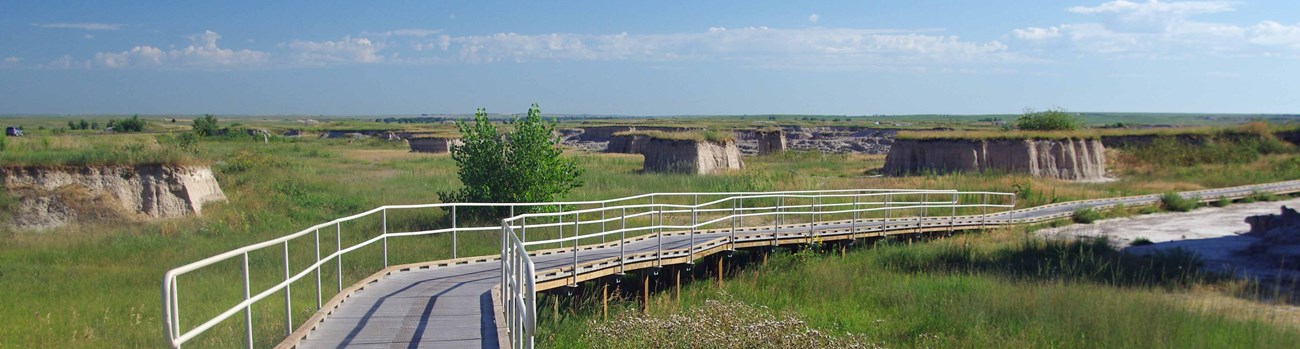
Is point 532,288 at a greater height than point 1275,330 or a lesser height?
greater

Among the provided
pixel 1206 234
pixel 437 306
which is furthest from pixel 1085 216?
pixel 437 306

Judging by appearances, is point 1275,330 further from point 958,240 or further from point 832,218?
point 832,218

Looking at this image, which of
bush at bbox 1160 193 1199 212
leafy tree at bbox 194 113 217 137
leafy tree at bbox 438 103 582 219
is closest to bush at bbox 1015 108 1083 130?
bush at bbox 1160 193 1199 212

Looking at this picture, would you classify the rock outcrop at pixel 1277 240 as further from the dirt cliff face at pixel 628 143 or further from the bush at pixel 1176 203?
the dirt cliff face at pixel 628 143

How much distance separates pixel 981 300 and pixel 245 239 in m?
15.0

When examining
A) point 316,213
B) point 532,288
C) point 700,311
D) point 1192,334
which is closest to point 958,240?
point 1192,334

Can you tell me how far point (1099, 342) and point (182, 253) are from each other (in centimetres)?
1651

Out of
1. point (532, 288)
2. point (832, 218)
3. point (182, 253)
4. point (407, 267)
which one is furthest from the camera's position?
point (832, 218)

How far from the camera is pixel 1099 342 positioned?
1225 centimetres

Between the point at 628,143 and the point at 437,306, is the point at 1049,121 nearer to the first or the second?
the point at 628,143

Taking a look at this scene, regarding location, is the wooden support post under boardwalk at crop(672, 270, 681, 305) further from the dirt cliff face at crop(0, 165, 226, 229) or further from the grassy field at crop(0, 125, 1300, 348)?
the dirt cliff face at crop(0, 165, 226, 229)

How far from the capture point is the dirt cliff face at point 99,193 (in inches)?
918

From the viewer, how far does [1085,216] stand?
27375 mm

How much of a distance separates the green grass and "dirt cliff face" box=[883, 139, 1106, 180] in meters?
24.5
